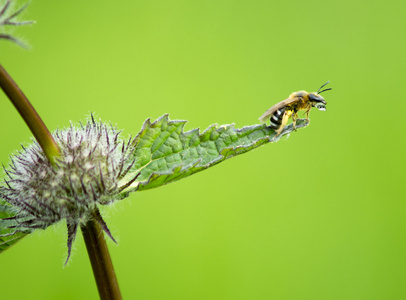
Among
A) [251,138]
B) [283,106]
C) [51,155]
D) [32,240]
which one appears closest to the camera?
[51,155]

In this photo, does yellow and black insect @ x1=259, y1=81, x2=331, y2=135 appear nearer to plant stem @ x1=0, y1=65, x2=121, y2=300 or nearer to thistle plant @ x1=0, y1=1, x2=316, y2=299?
thistle plant @ x1=0, y1=1, x2=316, y2=299

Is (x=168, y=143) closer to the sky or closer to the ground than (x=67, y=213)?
closer to the sky

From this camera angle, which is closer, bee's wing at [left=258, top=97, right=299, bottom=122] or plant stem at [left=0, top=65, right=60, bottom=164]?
plant stem at [left=0, top=65, right=60, bottom=164]

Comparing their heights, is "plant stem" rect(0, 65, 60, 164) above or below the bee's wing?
below

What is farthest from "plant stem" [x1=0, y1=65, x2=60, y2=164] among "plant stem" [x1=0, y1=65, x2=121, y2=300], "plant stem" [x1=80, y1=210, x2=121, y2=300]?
"plant stem" [x1=80, y1=210, x2=121, y2=300]

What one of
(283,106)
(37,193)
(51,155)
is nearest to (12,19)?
(51,155)

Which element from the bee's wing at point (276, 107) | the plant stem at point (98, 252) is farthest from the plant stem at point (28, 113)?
the bee's wing at point (276, 107)

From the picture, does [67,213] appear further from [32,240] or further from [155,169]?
[32,240]

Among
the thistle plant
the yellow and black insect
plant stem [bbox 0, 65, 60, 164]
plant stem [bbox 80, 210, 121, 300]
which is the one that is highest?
the yellow and black insect
